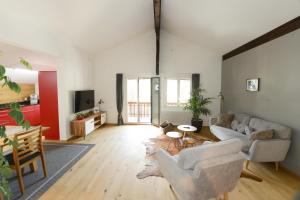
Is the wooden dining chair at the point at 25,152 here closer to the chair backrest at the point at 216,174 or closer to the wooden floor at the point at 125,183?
the wooden floor at the point at 125,183

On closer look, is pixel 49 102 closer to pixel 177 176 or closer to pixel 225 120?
pixel 177 176

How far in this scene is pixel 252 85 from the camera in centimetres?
444

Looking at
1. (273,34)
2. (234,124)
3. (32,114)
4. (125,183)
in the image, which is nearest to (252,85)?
(234,124)

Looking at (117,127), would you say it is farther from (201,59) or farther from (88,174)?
(201,59)

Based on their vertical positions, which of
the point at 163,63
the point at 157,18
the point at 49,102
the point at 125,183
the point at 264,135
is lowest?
the point at 125,183

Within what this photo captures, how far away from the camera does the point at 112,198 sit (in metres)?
2.50

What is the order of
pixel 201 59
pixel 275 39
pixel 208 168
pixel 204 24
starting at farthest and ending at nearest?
pixel 201 59
pixel 204 24
pixel 275 39
pixel 208 168

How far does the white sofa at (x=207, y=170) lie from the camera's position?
1944 millimetres

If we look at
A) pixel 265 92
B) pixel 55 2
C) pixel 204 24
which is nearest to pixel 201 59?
pixel 204 24

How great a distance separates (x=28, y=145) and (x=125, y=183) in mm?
1593

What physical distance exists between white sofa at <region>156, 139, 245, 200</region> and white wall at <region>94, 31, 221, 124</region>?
15.1 ft

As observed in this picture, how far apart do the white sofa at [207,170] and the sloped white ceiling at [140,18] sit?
2.42 metres

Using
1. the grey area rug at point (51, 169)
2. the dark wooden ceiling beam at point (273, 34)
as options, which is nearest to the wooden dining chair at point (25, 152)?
the grey area rug at point (51, 169)

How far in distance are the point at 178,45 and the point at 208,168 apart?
211 inches
